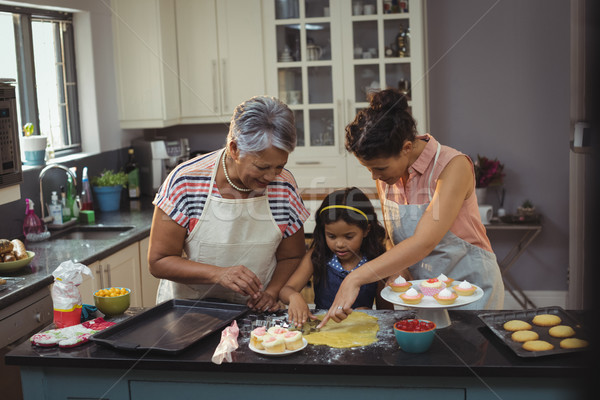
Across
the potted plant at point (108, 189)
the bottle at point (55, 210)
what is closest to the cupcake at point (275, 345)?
the bottle at point (55, 210)

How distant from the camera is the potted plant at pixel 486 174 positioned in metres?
4.04

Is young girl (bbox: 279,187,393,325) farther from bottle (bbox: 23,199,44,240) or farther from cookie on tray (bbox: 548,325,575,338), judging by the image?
bottle (bbox: 23,199,44,240)

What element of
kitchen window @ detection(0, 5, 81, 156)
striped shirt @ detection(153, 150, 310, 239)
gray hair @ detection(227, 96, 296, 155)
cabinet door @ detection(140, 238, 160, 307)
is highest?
kitchen window @ detection(0, 5, 81, 156)

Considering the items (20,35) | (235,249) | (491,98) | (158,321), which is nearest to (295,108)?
(491,98)

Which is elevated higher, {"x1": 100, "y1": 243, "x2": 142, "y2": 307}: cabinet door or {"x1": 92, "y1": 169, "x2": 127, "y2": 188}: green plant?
{"x1": 92, "y1": 169, "x2": 127, "y2": 188}: green plant

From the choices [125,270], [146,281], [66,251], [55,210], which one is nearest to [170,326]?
[66,251]

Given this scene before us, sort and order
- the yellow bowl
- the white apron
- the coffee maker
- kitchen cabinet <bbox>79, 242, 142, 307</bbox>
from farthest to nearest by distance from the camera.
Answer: the coffee maker < kitchen cabinet <bbox>79, 242, 142, 307</bbox> < the white apron < the yellow bowl

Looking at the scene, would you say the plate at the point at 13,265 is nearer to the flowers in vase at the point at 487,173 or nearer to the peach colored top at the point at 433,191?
the peach colored top at the point at 433,191

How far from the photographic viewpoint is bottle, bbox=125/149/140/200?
4.13 meters

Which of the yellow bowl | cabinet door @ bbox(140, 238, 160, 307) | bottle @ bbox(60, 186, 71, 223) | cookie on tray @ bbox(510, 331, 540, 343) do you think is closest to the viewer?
cookie on tray @ bbox(510, 331, 540, 343)

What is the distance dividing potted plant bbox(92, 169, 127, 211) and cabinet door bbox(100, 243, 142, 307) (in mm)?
730

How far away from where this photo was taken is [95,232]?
346 cm

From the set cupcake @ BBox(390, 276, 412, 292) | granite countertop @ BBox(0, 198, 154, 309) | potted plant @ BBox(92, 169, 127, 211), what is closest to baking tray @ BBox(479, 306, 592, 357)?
cupcake @ BBox(390, 276, 412, 292)

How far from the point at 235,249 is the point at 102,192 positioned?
2.09 metres
